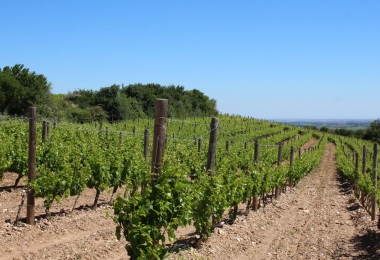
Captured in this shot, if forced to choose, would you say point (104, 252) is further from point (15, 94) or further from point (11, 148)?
point (15, 94)

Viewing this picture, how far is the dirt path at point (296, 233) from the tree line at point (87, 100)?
81.5 ft

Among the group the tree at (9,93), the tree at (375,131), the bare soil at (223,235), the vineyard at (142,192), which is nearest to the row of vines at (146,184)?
the vineyard at (142,192)

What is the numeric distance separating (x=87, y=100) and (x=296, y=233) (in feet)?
136

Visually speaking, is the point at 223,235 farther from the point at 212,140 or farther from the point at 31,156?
the point at 31,156

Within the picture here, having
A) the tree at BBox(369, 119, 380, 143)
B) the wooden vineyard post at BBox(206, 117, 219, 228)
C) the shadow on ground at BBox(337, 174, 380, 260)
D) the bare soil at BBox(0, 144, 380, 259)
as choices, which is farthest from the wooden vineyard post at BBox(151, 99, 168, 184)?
the tree at BBox(369, 119, 380, 143)

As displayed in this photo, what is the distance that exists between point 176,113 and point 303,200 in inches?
1621

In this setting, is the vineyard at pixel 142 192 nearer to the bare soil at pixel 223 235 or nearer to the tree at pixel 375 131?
the bare soil at pixel 223 235

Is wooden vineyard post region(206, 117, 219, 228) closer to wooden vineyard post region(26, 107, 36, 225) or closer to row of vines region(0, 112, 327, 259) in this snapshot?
row of vines region(0, 112, 327, 259)

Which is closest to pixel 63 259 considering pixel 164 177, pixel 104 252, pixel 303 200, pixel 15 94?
pixel 104 252

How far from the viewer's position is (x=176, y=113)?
5519cm

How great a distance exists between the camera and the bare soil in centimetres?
667

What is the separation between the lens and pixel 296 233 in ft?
30.5

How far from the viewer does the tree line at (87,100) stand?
115 feet

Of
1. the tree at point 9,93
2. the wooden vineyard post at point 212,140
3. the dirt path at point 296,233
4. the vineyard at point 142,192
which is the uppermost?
Answer: the tree at point 9,93
